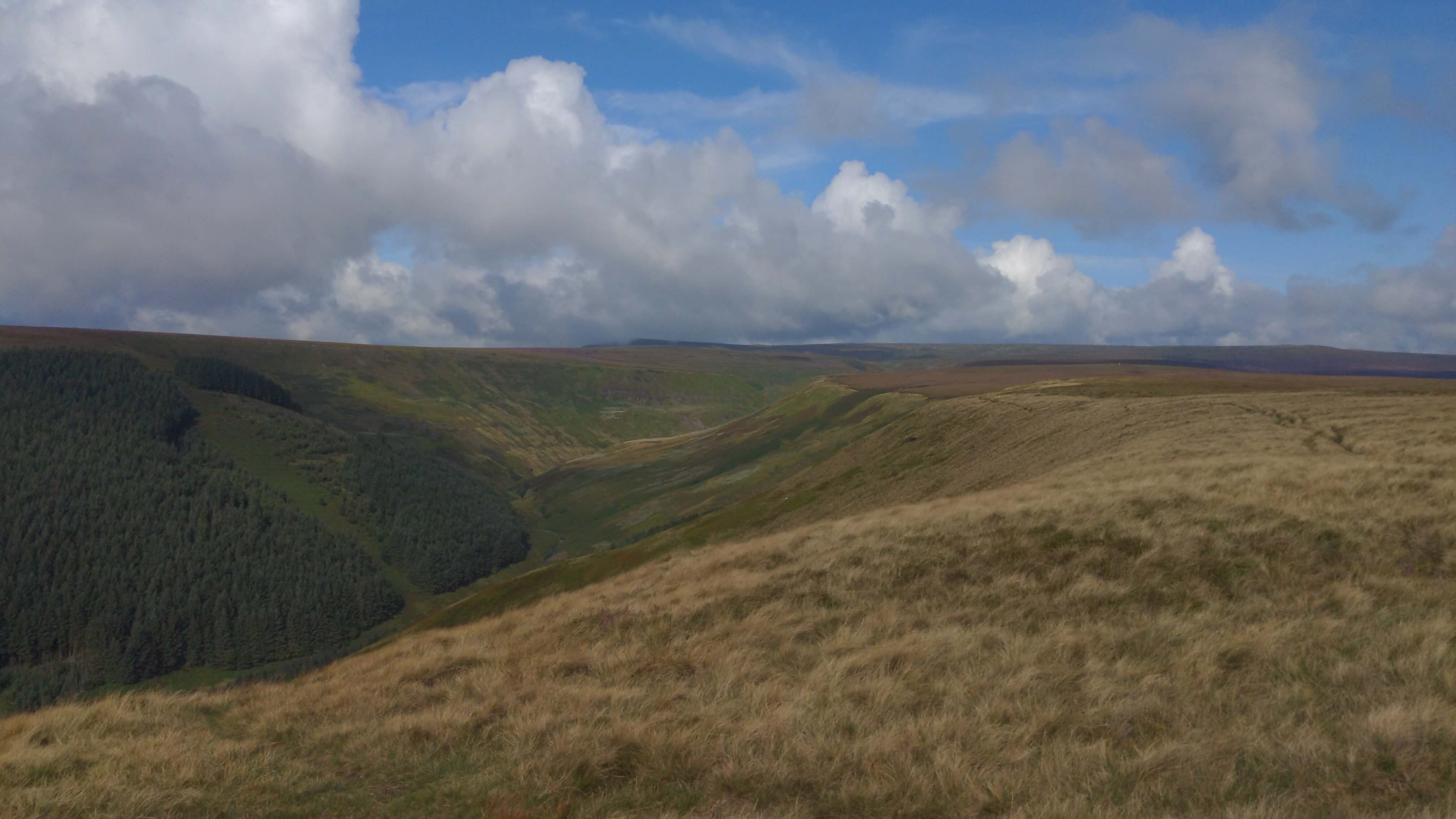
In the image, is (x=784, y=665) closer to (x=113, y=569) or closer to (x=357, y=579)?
(x=357, y=579)

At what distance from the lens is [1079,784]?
22.7ft

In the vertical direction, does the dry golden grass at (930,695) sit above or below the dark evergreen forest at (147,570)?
above

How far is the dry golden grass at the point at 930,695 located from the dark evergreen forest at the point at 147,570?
149792 millimetres

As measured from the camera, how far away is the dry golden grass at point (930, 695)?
23.3 feet

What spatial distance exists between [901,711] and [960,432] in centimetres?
6463

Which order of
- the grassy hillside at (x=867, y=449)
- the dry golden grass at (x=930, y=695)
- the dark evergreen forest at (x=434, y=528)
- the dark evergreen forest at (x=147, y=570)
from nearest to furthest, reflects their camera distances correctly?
the dry golden grass at (x=930, y=695)
the grassy hillside at (x=867, y=449)
the dark evergreen forest at (x=147, y=570)
the dark evergreen forest at (x=434, y=528)

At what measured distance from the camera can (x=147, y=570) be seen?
149 metres

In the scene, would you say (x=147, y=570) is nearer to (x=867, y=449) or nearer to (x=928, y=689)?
(x=867, y=449)

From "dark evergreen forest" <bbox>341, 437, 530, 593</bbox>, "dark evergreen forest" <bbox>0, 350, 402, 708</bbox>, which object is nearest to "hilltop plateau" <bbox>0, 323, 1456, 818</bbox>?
"dark evergreen forest" <bbox>0, 350, 402, 708</bbox>

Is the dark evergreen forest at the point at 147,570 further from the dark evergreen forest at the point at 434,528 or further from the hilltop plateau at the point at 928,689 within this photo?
the hilltop plateau at the point at 928,689

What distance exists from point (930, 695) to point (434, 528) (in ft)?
612

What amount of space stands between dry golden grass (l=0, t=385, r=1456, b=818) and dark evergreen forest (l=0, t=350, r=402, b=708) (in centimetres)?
14979

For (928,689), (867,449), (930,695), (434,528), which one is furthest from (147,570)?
(930,695)

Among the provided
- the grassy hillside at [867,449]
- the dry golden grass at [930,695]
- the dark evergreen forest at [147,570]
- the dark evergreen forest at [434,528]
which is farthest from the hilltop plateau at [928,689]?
the dark evergreen forest at [434,528]
